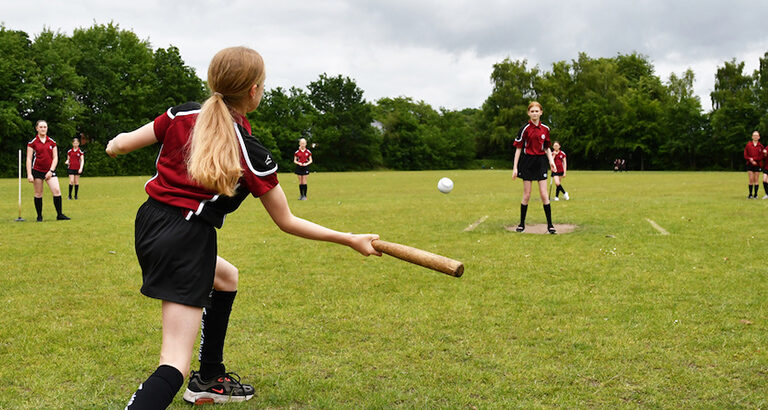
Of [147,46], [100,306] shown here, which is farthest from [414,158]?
[100,306]

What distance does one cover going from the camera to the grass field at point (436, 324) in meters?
3.90

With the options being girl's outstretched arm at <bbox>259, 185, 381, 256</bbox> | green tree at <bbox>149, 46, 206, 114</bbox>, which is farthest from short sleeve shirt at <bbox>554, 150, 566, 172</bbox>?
green tree at <bbox>149, 46, 206, 114</bbox>

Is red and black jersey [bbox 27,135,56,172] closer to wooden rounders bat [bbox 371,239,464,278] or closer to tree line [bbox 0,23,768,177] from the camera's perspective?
wooden rounders bat [bbox 371,239,464,278]

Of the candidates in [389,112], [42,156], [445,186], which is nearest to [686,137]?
[389,112]

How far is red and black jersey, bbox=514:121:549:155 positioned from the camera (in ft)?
36.7

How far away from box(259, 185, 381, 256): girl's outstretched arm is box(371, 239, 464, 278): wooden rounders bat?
4.8 inches

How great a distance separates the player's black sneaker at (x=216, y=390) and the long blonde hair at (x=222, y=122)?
153 cm

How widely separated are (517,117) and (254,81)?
8598cm

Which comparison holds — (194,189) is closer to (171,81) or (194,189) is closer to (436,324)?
(436,324)

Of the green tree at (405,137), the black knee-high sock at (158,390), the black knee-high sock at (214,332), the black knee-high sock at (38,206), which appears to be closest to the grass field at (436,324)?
the black knee-high sock at (214,332)

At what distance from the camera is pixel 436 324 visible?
5.45m

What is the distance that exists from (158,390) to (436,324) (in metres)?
3.16

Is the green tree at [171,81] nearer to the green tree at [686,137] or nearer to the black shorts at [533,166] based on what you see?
the green tree at [686,137]

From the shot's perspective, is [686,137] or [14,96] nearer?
[14,96]
